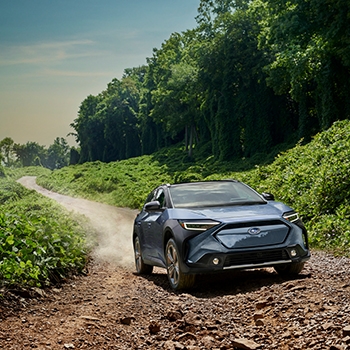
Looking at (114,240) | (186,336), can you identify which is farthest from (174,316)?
(114,240)

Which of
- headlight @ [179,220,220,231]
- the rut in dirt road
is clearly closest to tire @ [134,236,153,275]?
the rut in dirt road

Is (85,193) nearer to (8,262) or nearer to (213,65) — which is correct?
(213,65)

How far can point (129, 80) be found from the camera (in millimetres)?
120750

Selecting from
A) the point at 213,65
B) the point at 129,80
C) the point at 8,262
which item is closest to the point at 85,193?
the point at 213,65

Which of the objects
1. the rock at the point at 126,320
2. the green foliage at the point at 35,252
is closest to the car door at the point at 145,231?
the green foliage at the point at 35,252

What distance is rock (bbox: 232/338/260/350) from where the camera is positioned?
5.46 m

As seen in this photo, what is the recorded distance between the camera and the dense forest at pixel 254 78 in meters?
33.9

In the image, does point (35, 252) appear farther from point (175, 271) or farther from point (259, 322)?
point (259, 322)

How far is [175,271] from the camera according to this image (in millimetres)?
8680

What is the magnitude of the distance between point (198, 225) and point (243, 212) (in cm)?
74

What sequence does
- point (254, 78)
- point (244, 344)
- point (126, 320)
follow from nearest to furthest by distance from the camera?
point (244, 344) < point (126, 320) < point (254, 78)

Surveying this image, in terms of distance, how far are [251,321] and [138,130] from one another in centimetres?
10726

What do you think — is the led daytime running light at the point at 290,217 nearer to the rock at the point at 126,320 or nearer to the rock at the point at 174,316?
the rock at the point at 174,316

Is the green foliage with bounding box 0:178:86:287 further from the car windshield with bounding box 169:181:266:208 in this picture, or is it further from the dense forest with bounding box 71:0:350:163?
the dense forest with bounding box 71:0:350:163
